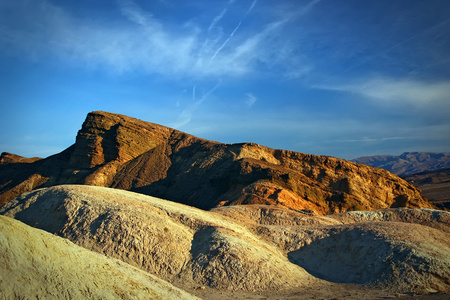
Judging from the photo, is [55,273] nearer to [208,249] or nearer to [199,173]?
[208,249]

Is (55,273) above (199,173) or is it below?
below

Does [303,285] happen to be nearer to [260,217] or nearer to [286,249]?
[286,249]

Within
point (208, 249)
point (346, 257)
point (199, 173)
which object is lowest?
point (346, 257)

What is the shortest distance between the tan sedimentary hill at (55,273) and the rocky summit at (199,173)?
21767mm

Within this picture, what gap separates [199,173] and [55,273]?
33117 millimetres

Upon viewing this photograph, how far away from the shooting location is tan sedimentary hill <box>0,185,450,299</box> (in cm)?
1267

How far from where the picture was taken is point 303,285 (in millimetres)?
13203

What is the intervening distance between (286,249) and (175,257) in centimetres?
520

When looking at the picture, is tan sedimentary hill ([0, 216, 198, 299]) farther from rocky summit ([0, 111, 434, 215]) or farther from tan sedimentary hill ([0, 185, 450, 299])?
rocky summit ([0, 111, 434, 215])

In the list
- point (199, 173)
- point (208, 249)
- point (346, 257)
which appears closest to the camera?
point (208, 249)

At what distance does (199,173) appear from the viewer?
40875 mm

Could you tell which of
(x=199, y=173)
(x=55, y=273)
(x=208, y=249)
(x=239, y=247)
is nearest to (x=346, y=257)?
(x=239, y=247)

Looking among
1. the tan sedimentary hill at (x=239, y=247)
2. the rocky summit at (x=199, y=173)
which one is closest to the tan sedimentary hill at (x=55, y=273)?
the tan sedimentary hill at (x=239, y=247)

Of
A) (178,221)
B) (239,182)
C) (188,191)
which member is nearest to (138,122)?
(188,191)
